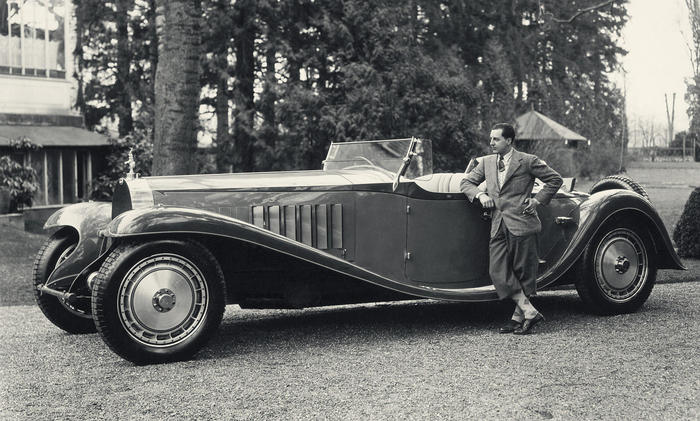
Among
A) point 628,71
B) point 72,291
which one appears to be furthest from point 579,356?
point 628,71

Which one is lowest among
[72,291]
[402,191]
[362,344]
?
[362,344]

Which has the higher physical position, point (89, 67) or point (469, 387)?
point (89, 67)

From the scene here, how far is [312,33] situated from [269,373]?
1735 cm

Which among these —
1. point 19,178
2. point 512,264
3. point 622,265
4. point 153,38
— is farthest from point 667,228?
point 153,38

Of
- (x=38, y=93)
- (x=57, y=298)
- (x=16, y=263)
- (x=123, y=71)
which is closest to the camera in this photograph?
(x=57, y=298)

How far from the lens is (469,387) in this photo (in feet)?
15.4

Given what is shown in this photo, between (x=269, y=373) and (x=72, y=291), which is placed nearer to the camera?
(x=269, y=373)

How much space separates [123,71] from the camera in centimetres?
2434

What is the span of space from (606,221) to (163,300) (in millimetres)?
3929

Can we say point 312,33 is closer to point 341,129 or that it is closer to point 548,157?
point 341,129

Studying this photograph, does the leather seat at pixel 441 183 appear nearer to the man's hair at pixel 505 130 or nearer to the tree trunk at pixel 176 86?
the man's hair at pixel 505 130

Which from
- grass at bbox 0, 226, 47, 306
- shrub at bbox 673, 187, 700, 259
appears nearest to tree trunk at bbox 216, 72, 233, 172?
grass at bbox 0, 226, 47, 306

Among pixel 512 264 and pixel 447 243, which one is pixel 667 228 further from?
pixel 447 243

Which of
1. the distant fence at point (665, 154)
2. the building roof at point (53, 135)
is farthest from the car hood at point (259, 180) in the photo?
the distant fence at point (665, 154)
